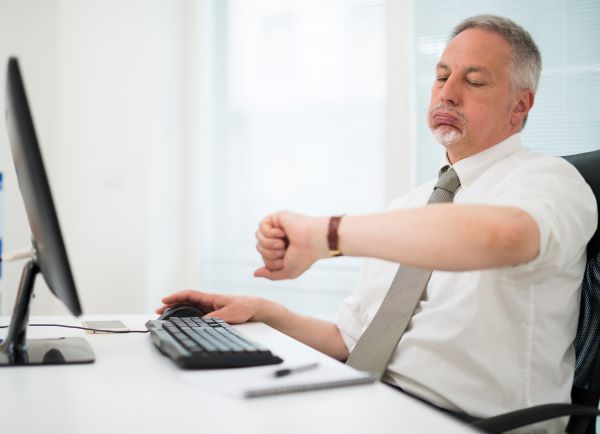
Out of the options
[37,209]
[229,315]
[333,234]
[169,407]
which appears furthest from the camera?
[229,315]

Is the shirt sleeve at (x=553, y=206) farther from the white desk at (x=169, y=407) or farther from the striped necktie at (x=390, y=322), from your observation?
the white desk at (x=169, y=407)

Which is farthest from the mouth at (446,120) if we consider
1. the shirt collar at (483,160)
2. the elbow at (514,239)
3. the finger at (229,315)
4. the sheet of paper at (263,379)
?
the sheet of paper at (263,379)

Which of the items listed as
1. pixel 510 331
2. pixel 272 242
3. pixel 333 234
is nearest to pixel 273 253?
pixel 272 242

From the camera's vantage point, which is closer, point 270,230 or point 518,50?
point 270,230

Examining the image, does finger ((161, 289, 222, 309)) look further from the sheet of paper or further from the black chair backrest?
the black chair backrest

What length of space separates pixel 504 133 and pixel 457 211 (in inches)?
27.5

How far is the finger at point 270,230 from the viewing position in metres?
1.08

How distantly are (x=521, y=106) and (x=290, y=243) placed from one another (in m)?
0.84

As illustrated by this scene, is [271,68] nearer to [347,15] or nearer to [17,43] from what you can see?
[347,15]

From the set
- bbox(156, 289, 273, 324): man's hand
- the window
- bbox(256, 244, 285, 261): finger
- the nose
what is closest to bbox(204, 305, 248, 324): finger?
bbox(156, 289, 273, 324): man's hand

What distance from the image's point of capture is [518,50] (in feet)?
4.86

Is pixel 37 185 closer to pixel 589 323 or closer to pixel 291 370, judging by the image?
pixel 291 370

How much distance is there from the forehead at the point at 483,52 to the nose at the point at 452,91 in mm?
37

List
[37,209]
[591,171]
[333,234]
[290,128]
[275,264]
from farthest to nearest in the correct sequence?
1. [290,128]
2. [591,171]
3. [275,264]
4. [333,234]
5. [37,209]
